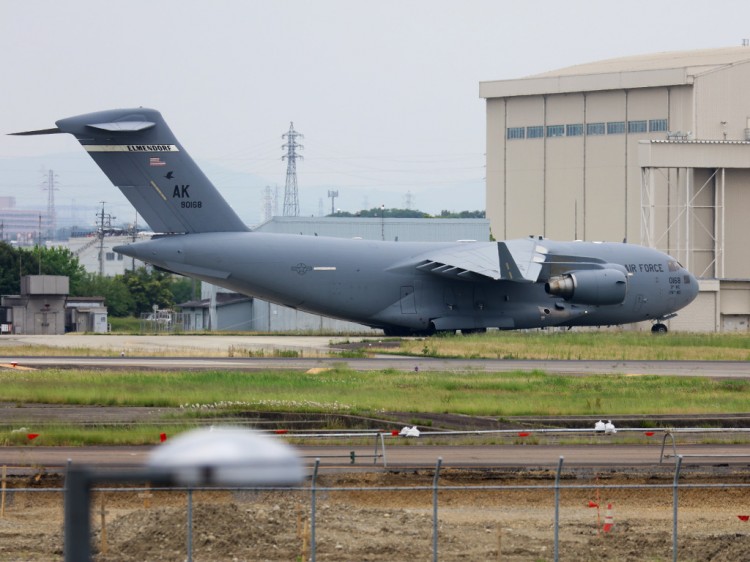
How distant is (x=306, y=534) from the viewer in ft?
50.5

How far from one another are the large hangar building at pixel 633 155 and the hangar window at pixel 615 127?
0.07 meters

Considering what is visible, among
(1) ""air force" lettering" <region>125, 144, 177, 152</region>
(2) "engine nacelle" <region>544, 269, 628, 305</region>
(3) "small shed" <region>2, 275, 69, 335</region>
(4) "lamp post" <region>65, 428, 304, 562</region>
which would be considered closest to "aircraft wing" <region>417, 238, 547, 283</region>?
(2) "engine nacelle" <region>544, 269, 628, 305</region>

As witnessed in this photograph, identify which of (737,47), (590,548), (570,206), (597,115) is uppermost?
(737,47)

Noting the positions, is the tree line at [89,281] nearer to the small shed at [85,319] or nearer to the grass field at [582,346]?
the small shed at [85,319]

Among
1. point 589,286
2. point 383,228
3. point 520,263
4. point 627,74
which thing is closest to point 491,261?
point 520,263

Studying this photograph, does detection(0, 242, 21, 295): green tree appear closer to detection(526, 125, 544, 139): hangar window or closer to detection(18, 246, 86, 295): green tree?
detection(18, 246, 86, 295): green tree

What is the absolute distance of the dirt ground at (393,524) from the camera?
14.9 m

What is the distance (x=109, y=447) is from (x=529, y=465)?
815cm

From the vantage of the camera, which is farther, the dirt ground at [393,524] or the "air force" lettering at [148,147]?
the "air force" lettering at [148,147]

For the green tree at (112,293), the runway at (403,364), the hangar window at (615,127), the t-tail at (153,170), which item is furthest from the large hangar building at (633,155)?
the green tree at (112,293)

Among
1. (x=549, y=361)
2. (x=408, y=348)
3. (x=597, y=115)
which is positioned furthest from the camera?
(x=597, y=115)

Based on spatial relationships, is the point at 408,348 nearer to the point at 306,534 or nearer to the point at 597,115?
the point at 306,534

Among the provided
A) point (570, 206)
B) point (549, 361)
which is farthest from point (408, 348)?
point (570, 206)

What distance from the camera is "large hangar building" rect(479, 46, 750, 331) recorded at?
7588 centimetres
